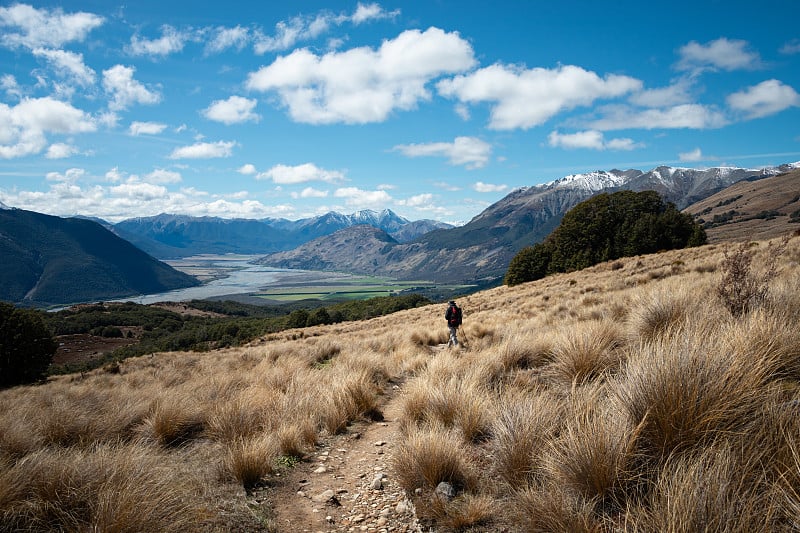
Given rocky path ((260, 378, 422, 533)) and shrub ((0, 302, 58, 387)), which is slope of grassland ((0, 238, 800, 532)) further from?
shrub ((0, 302, 58, 387))

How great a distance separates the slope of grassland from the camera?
8.49 feet

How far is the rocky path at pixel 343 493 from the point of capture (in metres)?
3.73

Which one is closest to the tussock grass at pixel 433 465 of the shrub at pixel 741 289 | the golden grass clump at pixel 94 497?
the golden grass clump at pixel 94 497

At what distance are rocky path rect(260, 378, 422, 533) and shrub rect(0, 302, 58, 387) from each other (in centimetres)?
4724

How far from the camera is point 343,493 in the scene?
4.43 metres

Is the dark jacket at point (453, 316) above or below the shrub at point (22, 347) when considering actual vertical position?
above

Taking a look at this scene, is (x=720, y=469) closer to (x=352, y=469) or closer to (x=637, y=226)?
(x=352, y=469)

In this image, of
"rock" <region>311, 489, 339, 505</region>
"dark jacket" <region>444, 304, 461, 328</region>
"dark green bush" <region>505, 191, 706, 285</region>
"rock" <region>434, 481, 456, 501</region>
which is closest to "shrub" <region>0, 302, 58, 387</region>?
"dark jacket" <region>444, 304, 461, 328</region>

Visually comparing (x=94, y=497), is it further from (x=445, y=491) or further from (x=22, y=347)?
(x=22, y=347)

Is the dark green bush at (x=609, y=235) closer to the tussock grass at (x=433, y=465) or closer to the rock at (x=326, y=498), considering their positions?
the tussock grass at (x=433, y=465)

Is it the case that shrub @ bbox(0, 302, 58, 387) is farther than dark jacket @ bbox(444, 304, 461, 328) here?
Yes

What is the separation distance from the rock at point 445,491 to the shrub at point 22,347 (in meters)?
49.4

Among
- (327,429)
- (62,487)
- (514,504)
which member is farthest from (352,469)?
(62,487)

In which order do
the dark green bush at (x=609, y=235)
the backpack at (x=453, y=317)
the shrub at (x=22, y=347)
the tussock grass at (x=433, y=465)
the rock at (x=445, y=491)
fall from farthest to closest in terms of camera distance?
the dark green bush at (x=609, y=235) < the shrub at (x=22, y=347) < the backpack at (x=453, y=317) < the tussock grass at (x=433, y=465) < the rock at (x=445, y=491)
